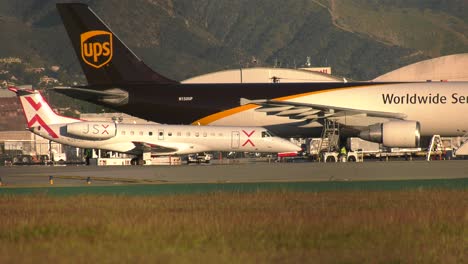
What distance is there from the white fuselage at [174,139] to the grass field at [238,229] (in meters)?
26.1

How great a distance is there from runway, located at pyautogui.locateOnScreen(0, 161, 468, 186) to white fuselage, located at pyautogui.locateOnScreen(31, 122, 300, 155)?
9636mm

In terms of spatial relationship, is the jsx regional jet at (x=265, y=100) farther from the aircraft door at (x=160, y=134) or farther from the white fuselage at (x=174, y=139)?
the aircraft door at (x=160, y=134)

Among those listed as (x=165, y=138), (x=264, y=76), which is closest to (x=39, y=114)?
(x=165, y=138)

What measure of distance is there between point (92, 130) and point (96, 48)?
5911 millimetres

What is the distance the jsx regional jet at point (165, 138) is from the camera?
56.1 meters

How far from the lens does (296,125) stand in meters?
58.3

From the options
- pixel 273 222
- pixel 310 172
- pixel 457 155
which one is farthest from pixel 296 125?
pixel 273 222

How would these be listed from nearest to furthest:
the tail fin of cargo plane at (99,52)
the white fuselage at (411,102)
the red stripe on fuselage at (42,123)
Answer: the white fuselage at (411,102)
the red stripe on fuselage at (42,123)
the tail fin of cargo plane at (99,52)

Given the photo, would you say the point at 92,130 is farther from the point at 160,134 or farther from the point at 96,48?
the point at 96,48

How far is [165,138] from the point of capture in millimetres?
56688

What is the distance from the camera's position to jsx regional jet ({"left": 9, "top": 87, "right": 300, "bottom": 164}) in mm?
56062

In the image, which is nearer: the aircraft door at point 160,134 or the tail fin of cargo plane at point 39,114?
the aircraft door at point 160,134

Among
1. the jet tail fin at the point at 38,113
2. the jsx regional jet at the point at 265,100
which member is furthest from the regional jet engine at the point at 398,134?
the jet tail fin at the point at 38,113

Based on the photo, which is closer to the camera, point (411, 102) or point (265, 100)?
point (265, 100)
